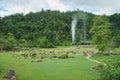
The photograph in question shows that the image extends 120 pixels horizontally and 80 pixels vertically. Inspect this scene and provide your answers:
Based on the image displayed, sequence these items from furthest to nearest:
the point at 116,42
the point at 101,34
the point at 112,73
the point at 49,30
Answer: the point at 49,30
the point at 116,42
the point at 101,34
the point at 112,73

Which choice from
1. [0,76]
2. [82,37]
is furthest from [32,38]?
[0,76]

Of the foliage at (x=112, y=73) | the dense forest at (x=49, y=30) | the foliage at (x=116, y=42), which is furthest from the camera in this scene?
the dense forest at (x=49, y=30)

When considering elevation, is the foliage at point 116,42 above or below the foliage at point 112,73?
above

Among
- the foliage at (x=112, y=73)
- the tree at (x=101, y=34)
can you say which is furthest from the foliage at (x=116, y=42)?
the foliage at (x=112, y=73)

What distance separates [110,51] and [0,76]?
3722 cm

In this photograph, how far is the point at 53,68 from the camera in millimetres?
36906

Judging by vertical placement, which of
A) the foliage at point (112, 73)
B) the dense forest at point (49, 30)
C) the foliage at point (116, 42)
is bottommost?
the foliage at point (112, 73)

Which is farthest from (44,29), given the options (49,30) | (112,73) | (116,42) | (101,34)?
(112,73)

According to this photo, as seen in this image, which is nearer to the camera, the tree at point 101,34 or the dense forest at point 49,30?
the tree at point 101,34

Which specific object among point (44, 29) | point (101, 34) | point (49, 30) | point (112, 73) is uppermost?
point (44, 29)

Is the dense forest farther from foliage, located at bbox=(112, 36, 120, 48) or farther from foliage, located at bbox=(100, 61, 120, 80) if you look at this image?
foliage, located at bbox=(100, 61, 120, 80)

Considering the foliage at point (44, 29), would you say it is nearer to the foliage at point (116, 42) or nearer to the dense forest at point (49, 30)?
the dense forest at point (49, 30)

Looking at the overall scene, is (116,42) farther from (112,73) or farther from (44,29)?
(112,73)

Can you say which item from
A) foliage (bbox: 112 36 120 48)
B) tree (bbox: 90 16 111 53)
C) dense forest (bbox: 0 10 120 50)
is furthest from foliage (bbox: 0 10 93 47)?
tree (bbox: 90 16 111 53)
